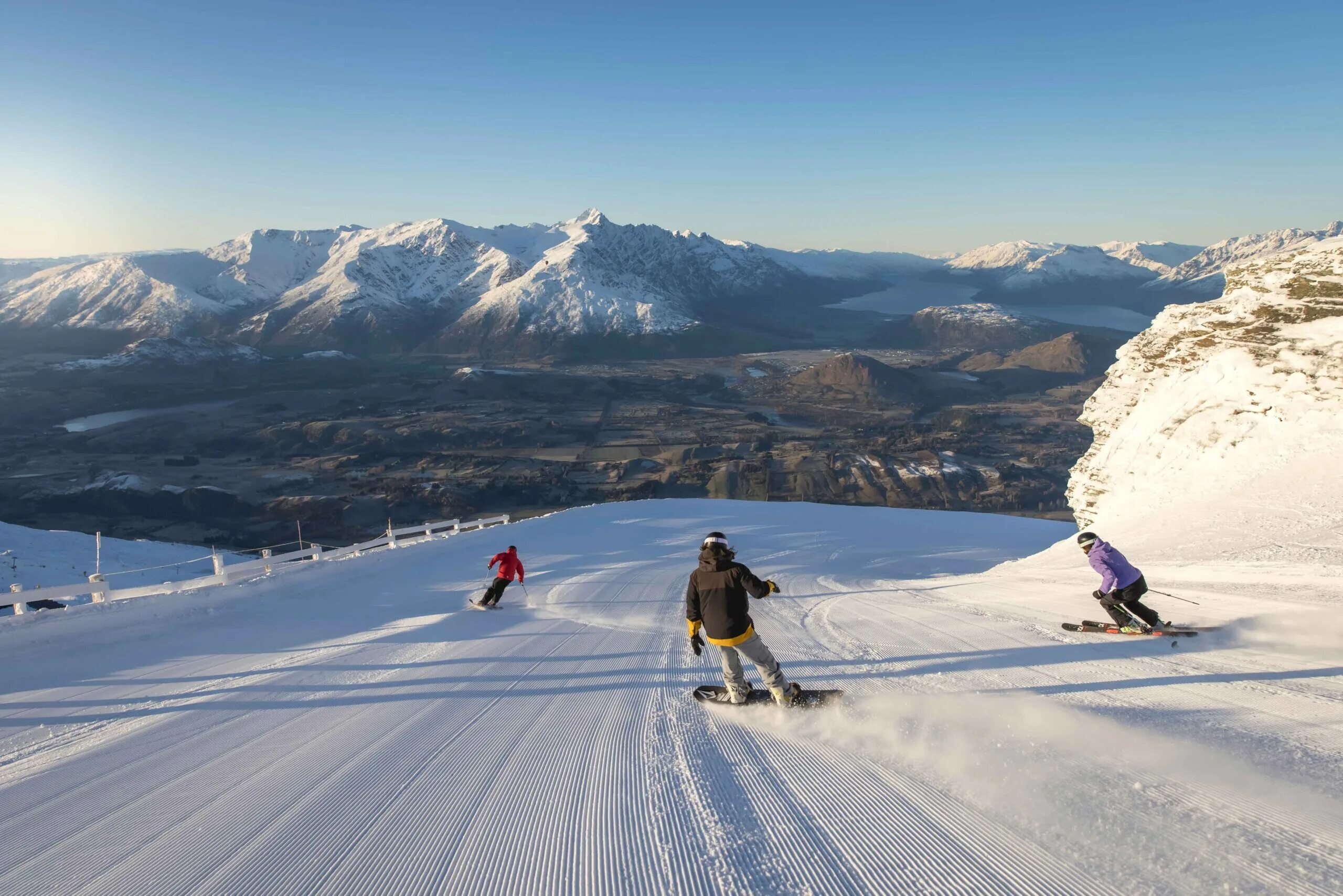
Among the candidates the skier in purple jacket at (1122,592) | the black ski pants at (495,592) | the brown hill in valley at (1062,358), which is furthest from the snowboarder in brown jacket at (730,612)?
the brown hill in valley at (1062,358)

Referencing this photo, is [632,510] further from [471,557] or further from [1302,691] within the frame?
[1302,691]

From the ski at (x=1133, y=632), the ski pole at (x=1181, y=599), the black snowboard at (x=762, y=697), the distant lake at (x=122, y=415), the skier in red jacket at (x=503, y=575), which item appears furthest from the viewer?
the distant lake at (x=122, y=415)

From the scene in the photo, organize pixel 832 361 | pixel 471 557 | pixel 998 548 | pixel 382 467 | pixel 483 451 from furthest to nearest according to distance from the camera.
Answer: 1. pixel 832 361
2. pixel 483 451
3. pixel 382 467
4. pixel 998 548
5. pixel 471 557

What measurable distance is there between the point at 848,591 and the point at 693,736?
10.2 m

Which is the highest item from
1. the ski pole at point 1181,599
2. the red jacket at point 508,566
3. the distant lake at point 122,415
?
the distant lake at point 122,415

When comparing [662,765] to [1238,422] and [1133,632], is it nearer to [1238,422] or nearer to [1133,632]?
[1133,632]

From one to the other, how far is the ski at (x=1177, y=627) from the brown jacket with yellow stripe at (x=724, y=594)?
523 cm

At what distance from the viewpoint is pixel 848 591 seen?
15.4 m

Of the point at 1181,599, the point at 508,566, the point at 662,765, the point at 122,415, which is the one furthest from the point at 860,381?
the point at 662,765

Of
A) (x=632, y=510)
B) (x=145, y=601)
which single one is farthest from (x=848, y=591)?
(x=632, y=510)

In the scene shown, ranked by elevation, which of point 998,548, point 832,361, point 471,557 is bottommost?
point 998,548

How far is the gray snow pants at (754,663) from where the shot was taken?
243 inches

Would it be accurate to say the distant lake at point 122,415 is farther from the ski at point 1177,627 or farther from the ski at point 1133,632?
the ski at point 1177,627

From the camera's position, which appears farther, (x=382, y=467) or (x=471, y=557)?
(x=382, y=467)
